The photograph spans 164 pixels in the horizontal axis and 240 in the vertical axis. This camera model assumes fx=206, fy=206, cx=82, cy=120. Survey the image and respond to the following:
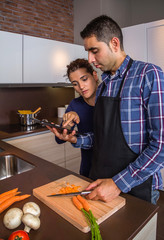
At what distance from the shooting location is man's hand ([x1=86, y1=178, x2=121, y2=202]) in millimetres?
816

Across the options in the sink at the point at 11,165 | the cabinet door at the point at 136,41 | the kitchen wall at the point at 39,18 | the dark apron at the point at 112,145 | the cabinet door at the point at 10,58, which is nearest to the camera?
the dark apron at the point at 112,145

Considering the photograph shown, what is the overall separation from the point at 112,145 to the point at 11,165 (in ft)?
2.65

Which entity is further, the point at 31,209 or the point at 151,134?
the point at 151,134

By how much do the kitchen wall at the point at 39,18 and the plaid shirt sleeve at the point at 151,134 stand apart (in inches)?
97.2

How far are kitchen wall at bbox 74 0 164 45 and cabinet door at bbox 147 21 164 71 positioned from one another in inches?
40.1

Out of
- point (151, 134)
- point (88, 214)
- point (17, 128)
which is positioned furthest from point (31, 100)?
point (88, 214)

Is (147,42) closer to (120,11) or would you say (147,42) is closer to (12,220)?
(120,11)

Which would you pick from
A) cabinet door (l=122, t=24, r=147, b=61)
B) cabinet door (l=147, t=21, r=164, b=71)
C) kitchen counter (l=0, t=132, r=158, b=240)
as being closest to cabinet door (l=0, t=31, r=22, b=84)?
cabinet door (l=122, t=24, r=147, b=61)

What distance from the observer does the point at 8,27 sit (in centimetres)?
273

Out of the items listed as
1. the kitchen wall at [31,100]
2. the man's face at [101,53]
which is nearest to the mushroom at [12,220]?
the man's face at [101,53]

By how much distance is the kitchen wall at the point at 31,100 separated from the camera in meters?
2.77

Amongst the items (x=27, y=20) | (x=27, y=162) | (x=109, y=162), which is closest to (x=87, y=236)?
(x=109, y=162)

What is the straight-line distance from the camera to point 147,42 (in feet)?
8.33

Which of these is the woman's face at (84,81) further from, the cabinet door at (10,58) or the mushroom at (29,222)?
the cabinet door at (10,58)
